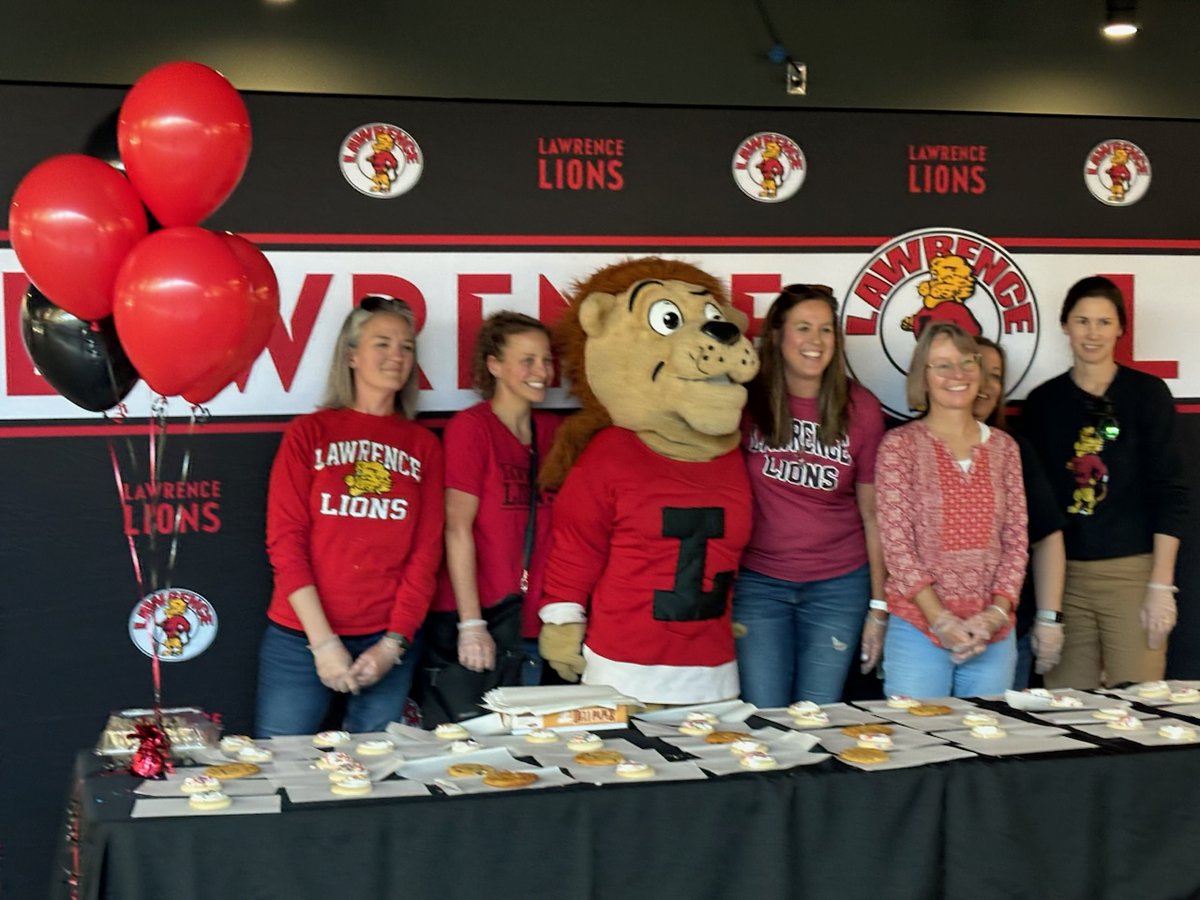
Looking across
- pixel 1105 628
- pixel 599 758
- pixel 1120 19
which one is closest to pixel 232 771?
pixel 599 758

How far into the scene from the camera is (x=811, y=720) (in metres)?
2.54

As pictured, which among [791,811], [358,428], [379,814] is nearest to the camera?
[379,814]

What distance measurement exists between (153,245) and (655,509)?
125cm

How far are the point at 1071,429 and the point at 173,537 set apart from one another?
7.93 ft

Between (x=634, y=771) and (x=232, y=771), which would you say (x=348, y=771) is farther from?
(x=634, y=771)

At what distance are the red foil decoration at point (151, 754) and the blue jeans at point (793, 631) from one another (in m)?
1.64

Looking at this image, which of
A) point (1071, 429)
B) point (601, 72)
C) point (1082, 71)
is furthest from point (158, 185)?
point (1082, 71)

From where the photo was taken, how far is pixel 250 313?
104 inches

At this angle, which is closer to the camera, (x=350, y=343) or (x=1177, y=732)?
(x=1177, y=732)

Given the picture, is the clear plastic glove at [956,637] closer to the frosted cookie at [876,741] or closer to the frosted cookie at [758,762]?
the frosted cookie at [876,741]

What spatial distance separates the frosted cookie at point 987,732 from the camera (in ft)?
8.00

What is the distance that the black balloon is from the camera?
8.74ft

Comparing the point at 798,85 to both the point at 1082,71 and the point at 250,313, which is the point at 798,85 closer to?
the point at 1082,71

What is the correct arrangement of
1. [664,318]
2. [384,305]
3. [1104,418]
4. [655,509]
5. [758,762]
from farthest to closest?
[1104,418] → [384,305] → [664,318] → [655,509] → [758,762]
